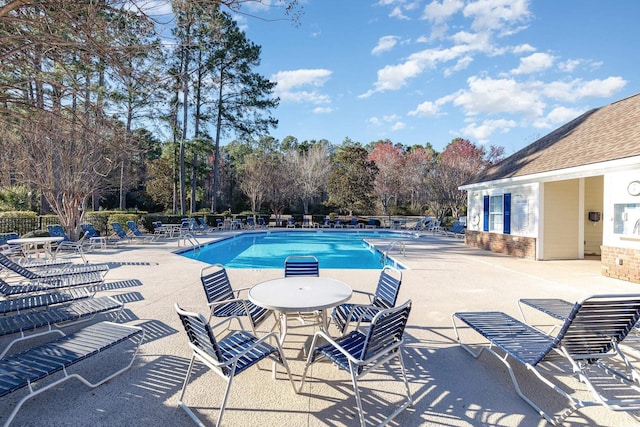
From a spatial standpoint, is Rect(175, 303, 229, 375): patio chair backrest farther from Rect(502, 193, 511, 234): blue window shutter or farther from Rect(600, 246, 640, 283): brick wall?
Rect(502, 193, 511, 234): blue window shutter

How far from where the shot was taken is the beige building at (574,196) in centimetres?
724

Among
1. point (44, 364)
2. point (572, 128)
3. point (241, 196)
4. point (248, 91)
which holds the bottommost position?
point (44, 364)

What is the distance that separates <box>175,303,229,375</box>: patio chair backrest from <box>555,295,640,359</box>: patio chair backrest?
2602 mm

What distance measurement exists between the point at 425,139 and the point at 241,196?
26429 mm

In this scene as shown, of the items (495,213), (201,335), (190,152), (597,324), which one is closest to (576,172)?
(495,213)

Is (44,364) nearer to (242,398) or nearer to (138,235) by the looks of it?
(242,398)

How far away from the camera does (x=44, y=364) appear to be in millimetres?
2520

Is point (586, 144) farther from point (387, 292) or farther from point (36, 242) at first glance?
point (36, 242)

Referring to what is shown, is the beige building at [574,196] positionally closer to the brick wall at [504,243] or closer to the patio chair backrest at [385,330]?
the brick wall at [504,243]

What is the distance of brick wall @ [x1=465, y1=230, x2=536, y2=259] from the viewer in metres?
10.4

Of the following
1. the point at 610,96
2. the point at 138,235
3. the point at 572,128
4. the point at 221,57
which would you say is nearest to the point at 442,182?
the point at 572,128

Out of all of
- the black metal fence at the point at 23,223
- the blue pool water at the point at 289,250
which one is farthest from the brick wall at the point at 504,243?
the black metal fence at the point at 23,223

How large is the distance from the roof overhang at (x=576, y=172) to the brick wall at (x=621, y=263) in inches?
70.8

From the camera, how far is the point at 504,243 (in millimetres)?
11609
